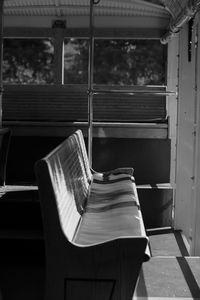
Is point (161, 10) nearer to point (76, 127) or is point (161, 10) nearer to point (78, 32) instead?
point (78, 32)

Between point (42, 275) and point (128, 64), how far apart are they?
18.7 m

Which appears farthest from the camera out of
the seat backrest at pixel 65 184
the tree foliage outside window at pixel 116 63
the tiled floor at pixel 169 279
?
the tree foliage outside window at pixel 116 63

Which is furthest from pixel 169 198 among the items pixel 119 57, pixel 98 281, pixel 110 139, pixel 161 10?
pixel 119 57

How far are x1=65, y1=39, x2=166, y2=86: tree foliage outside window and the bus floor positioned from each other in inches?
672

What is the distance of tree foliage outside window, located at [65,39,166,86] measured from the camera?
70.1ft

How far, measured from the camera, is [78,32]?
21.7 feet

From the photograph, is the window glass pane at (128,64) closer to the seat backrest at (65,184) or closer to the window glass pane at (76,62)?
the window glass pane at (76,62)

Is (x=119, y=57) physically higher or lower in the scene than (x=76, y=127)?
higher

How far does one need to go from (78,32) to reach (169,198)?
2265mm

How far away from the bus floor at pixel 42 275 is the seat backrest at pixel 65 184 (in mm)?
552

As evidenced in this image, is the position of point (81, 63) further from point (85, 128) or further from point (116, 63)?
point (85, 128)

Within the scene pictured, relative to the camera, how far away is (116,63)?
21891 millimetres

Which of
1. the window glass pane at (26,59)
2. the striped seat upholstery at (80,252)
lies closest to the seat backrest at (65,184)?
the striped seat upholstery at (80,252)

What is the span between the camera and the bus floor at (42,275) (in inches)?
142
